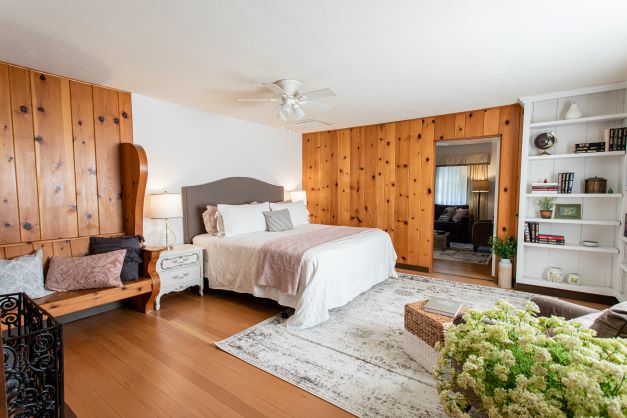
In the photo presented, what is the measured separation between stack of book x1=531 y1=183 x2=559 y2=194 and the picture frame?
0.23 m

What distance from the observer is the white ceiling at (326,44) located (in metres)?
1.87

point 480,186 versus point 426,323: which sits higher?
point 480,186

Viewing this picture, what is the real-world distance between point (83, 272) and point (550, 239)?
502 cm

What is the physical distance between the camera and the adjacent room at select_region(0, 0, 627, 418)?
1.27 m

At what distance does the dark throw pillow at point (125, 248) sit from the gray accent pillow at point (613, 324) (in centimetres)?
339

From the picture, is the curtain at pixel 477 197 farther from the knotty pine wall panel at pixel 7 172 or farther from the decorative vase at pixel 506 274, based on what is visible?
the knotty pine wall panel at pixel 7 172

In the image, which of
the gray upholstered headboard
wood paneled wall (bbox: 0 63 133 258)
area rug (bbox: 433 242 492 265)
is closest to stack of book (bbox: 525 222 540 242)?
area rug (bbox: 433 242 492 265)

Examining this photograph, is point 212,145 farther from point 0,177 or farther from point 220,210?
point 0,177

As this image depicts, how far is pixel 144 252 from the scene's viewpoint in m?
3.09

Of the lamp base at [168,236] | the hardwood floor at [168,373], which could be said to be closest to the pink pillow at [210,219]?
the lamp base at [168,236]

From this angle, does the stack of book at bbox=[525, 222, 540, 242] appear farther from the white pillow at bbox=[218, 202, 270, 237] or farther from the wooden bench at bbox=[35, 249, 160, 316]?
the wooden bench at bbox=[35, 249, 160, 316]

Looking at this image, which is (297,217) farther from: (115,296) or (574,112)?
(574,112)

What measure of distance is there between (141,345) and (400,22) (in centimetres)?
312

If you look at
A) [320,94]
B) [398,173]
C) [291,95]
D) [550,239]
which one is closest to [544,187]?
[550,239]
